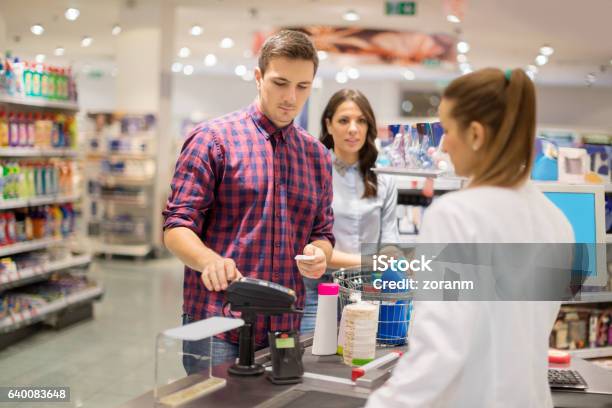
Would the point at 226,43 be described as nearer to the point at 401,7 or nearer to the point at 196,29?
the point at 196,29

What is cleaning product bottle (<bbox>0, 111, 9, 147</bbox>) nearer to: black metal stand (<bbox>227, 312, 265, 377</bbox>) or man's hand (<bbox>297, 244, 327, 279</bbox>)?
man's hand (<bbox>297, 244, 327, 279</bbox>)

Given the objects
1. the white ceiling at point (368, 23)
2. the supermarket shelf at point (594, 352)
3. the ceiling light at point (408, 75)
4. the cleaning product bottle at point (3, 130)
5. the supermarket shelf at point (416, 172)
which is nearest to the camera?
the supermarket shelf at point (416, 172)

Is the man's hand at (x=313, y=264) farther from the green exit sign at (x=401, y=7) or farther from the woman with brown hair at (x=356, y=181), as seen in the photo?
the green exit sign at (x=401, y=7)

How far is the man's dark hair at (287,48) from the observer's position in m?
2.31

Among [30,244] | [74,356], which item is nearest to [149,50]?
[30,244]

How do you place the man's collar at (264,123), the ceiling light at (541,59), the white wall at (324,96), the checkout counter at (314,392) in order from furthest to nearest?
the white wall at (324,96), the ceiling light at (541,59), the man's collar at (264,123), the checkout counter at (314,392)

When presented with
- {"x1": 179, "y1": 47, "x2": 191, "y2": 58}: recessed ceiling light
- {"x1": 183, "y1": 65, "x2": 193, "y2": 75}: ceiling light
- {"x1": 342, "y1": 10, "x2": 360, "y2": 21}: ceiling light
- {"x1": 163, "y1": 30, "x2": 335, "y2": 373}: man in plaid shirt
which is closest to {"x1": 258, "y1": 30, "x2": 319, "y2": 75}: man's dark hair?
{"x1": 163, "y1": 30, "x2": 335, "y2": 373}: man in plaid shirt

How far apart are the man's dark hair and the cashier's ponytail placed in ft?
2.84

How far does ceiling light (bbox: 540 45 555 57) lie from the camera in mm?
14209

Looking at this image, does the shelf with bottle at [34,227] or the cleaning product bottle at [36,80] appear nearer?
the shelf with bottle at [34,227]

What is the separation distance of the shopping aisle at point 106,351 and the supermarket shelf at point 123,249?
1.82 m

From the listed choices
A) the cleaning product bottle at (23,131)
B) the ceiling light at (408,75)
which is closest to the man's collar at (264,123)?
the cleaning product bottle at (23,131)

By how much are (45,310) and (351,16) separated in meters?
7.32

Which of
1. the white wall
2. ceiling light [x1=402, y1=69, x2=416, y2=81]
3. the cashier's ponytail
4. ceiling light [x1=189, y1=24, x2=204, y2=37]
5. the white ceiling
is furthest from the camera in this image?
the white wall
